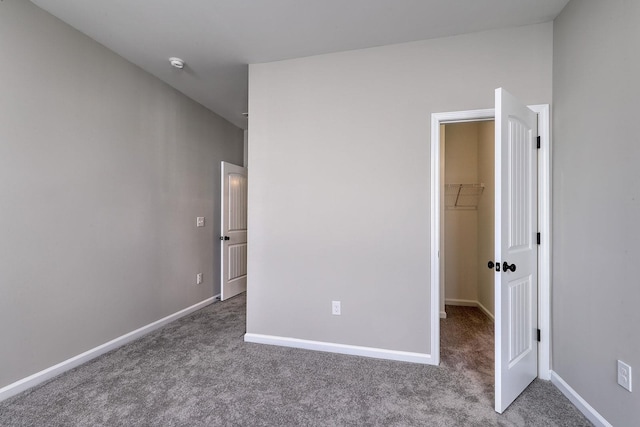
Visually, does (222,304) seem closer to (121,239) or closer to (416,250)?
(121,239)

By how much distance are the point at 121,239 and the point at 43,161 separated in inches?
34.9

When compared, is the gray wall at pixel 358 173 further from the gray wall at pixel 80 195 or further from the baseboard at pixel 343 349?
the gray wall at pixel 80 195

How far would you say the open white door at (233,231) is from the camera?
4023mm

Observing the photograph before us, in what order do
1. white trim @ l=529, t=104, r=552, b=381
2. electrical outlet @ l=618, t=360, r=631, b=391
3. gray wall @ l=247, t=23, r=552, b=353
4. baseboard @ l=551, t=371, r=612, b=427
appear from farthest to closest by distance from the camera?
gray wall @ l=247, t=23, r=552, b=353, white trim @ l=529, t=104, r=552, b=381, baseboard @ l=551, t=371, r=612, b=427, electrical outlet @ l=618, t=360, r=631, b=391

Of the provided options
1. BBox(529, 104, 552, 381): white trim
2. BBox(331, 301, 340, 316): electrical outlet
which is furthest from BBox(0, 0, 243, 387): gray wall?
BBox(529, 104, 552, 381): white trim

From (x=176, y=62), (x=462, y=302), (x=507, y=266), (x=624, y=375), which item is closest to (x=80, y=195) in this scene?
(x=176, y=62)

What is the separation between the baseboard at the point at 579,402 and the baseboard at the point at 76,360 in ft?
11.5

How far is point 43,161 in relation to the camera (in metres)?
2.14

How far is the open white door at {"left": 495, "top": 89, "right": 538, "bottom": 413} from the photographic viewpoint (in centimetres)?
178

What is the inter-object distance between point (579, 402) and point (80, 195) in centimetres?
377

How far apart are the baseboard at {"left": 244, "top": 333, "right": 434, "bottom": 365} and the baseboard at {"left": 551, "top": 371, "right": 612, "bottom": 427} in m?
0.81

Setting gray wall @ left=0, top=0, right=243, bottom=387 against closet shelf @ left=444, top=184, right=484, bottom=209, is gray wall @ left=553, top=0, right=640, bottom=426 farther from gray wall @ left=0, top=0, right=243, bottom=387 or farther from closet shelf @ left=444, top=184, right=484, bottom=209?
gray wall @ left=0, top=0, right=243, bottom=387

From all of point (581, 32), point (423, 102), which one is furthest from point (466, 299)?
point (581, 32)

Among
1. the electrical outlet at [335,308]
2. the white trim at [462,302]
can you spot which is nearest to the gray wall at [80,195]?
the electrical outlet at [335,308]
